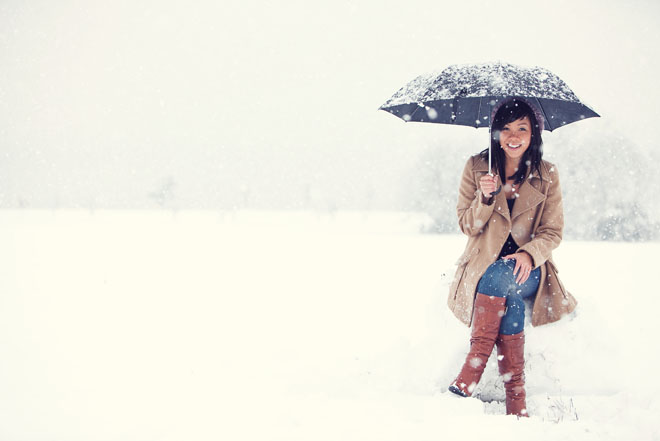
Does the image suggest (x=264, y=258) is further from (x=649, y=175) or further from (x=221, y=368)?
(x=649, y=175)

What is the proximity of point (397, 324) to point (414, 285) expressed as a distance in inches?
116

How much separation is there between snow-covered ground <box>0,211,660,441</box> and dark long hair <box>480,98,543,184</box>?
3.58 feet

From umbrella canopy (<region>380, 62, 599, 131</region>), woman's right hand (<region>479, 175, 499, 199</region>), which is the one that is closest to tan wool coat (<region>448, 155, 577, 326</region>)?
woman's right hand (<region>479, 175, 499, 199</region>)

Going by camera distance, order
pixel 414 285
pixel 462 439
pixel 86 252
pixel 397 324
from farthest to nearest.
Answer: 1. pixel 86 252
2. pixel 414 285
3. pixel 397 324
4. pixel 462 439

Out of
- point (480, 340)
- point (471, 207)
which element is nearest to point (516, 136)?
point (471, 207)

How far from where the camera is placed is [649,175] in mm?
20312

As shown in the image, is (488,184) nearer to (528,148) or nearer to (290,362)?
(528,148)

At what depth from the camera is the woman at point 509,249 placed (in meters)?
2.88

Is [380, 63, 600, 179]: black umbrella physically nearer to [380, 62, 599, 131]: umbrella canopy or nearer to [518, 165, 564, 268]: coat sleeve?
[380, 62, 599, 131]: umbrella canopy

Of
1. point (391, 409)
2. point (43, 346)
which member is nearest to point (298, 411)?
point (391, 409)

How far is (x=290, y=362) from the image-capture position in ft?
13.6

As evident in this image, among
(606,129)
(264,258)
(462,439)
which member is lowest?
(264,258)

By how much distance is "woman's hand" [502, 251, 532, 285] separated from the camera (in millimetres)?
2834

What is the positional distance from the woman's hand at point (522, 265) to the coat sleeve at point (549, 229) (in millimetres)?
37
